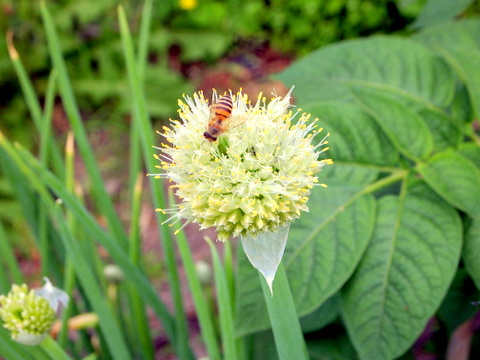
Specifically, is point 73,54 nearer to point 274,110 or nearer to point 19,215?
point 19,215

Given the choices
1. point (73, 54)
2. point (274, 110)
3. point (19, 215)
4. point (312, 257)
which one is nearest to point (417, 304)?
point (312, 257)

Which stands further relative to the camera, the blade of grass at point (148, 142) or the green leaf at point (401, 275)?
the blade of grass at point (148, 142)

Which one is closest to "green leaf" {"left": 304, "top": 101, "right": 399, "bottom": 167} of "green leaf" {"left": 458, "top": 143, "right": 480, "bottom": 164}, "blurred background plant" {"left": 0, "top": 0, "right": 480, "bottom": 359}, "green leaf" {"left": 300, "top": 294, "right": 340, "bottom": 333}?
"blurred background plant" {"left": 0, "top": 0, "right": 480, "bottom": 359}

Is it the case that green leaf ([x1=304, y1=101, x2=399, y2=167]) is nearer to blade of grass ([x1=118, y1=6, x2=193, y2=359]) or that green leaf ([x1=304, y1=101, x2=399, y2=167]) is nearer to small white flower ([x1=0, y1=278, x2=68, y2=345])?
blade of grass ([x1=118, y1=6, x2=193, y2=359])

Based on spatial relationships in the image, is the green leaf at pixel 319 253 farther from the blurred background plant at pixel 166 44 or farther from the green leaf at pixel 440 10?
the blurred background plant at pixel 166 44

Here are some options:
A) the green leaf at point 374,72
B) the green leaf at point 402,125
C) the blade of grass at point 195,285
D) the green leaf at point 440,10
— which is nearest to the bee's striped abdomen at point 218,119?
the blade of grass at point 195,285
